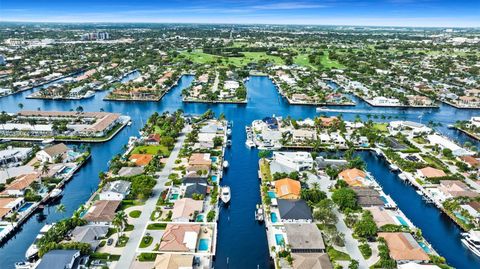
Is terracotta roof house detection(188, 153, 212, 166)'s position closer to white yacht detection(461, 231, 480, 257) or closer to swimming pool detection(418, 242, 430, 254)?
swimming pool detection(418, 242, 430, 254)

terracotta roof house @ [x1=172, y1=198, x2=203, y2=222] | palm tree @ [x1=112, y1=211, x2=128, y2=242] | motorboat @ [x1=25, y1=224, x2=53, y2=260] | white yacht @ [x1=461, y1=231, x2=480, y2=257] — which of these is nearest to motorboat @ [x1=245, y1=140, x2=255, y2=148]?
terracotta roof house @ [x1=172, y1=198, x2=203, y2=222]

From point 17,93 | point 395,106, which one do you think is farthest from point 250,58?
point 17,93

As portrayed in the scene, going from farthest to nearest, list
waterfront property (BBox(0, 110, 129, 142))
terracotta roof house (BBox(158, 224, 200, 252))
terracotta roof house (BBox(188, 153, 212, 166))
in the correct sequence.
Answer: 1. waterfront property (BBox(0, 110, 129, 142))
2. terracotta roof house (BBox(188, 153, 212, 166))
3. terracotta roof house (BBox(158, 224, 200, 252))

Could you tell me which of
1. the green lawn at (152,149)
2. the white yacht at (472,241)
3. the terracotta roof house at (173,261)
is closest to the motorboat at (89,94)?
the green lawn at (152,149)

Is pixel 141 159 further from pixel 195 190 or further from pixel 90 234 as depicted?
pixel 90 234

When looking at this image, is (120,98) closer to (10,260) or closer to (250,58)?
(10,260)

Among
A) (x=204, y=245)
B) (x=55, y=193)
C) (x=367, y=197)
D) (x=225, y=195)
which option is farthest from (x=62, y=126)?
(x=367, y=197)
